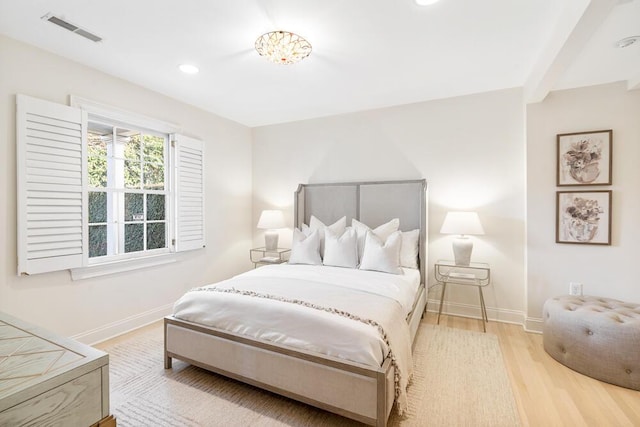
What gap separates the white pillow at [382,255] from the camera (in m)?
2.92

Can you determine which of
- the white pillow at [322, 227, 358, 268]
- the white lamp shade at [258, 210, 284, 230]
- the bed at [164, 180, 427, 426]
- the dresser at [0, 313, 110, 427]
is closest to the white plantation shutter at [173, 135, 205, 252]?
the white lamp shade at [258, 210, 284, 230]

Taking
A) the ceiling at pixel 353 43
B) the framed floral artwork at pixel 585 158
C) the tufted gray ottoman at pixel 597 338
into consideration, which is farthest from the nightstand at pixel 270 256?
the framed floral artwork at pixel 585 158

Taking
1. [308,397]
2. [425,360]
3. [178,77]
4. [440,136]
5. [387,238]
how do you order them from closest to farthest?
[308,397]
[425,360]
[178,77]
[387,238]
[440,136]

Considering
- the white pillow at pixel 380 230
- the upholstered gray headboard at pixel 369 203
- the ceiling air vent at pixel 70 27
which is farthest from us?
the upholstered gray headboard at pixel 369 203

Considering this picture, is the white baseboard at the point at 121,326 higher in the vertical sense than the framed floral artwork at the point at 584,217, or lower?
lower

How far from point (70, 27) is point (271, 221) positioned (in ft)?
8.89

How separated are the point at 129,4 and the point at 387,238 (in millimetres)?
2949

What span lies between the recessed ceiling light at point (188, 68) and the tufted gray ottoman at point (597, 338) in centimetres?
388

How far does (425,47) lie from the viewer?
2.40 metres

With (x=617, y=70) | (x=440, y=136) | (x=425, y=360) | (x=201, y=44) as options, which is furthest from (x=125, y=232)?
(x=617, y=70)

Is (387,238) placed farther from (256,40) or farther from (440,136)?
(256,40)

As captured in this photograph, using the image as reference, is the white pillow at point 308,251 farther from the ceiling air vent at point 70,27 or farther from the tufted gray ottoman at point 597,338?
the ceiling air vent at point 70,27

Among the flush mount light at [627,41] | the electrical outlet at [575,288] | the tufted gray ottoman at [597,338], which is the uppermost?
the flush mount light at [627,41]

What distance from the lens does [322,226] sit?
379 centimetres
